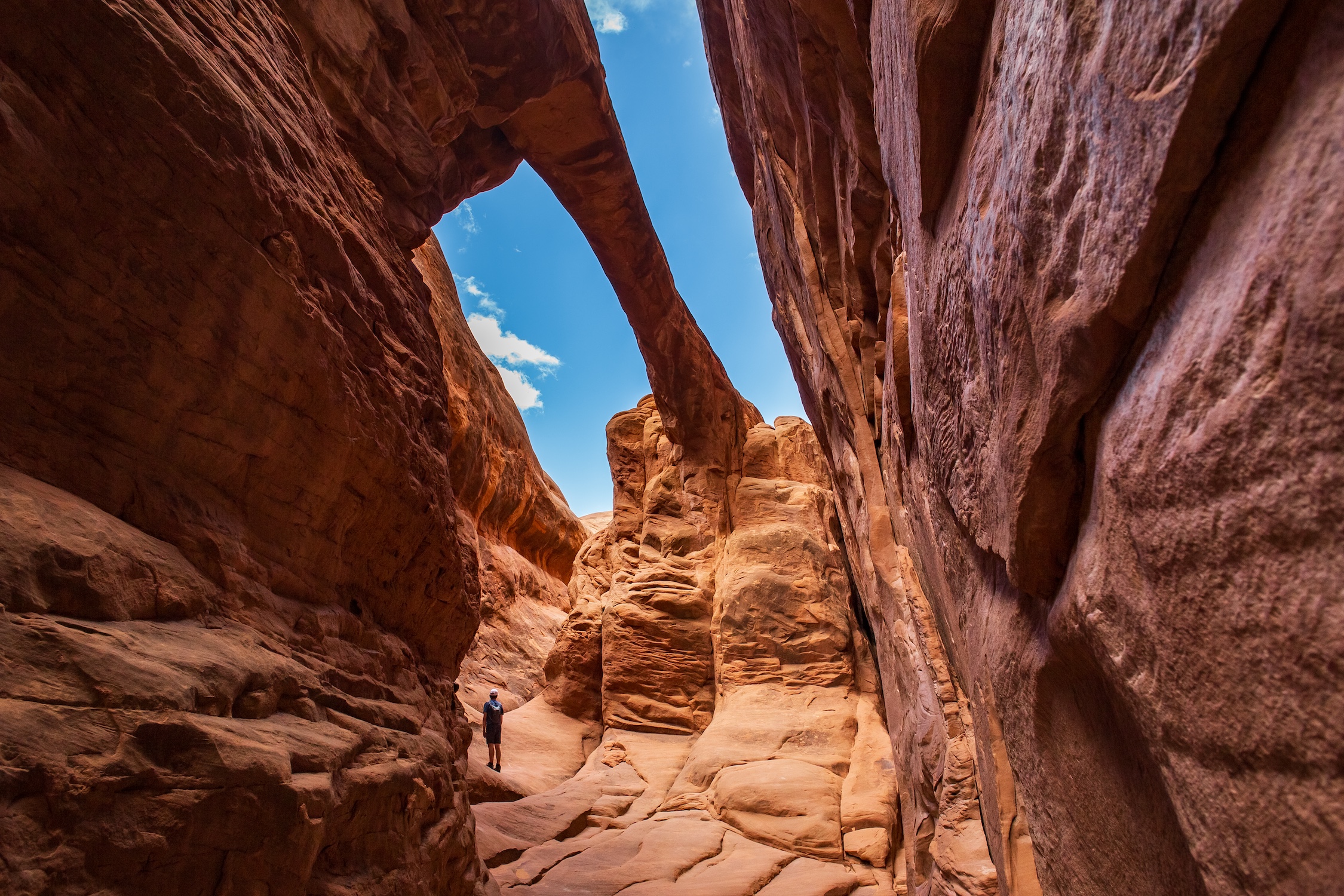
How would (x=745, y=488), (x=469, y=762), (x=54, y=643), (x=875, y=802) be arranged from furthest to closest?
(x=745, y=488), (x=469, y=762), (x=875, y=802), (x=54, y=643)

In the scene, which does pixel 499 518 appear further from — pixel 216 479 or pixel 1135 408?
pixel 1135 408

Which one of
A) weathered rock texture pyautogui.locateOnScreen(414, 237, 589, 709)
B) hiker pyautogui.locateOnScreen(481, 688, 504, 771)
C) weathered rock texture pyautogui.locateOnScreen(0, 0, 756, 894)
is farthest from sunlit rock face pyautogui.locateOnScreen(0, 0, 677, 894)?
weathered rock texture pyautogui.locateOnScreen(414, 237, 589, 709)

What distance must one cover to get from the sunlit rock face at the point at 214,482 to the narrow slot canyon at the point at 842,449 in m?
0.02

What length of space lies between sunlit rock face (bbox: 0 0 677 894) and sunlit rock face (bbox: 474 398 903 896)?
3235 mm

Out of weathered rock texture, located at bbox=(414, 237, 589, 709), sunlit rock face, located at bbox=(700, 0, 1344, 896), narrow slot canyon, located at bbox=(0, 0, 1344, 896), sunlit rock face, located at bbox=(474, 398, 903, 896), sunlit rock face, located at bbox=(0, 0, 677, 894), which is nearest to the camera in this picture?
sunlit rock face, located at bbox=(700, 0, 1344, 896)

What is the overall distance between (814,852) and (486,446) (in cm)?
1434

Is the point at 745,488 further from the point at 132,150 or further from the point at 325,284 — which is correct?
the point at 132,150

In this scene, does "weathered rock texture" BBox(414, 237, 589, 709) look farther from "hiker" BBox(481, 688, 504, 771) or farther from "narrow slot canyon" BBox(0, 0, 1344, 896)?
"narrow slot canyon" BBox(0, 0, 1344, 896)

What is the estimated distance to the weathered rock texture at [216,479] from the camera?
Answer: 2387 millimetres

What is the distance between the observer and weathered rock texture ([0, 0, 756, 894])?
7.83 feet

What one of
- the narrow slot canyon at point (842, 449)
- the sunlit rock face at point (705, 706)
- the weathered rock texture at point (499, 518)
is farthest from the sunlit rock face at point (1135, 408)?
the weathered rock texture at point (499, 518)

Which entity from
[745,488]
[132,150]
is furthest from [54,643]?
[745,488]

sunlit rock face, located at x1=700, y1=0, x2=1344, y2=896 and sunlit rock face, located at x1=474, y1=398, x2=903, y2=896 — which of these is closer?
sunlit rock face, located at x1=700, y1=0, x2=1344, y2=896

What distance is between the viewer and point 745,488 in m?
15.6
